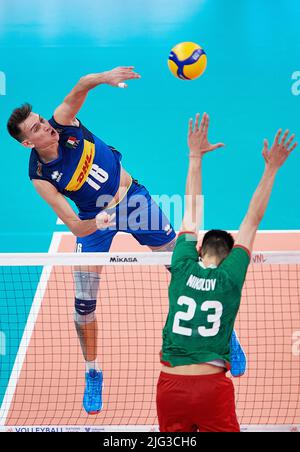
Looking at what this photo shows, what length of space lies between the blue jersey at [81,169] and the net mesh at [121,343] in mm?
801

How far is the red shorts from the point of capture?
5.70 meters

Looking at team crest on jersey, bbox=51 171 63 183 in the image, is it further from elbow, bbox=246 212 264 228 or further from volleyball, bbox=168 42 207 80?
elbow, bbox=246 212 264 228

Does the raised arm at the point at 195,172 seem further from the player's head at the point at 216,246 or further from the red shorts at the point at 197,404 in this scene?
the red shorts at the point at 197,404

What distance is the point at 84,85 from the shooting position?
798 cm

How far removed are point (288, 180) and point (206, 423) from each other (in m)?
7.36

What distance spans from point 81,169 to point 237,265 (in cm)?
303

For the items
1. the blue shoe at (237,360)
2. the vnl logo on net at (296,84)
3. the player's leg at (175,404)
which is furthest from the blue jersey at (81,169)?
the vnl logo on net at (296,84)

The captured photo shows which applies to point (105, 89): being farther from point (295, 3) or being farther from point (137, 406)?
point (137, 406)

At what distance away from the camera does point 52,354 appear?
8.98 metres

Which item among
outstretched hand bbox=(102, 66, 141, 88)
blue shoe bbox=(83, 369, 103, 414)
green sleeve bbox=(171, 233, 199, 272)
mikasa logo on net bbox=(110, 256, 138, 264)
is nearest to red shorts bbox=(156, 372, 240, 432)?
green sleeve bbox=(171, 233, 199, 272)

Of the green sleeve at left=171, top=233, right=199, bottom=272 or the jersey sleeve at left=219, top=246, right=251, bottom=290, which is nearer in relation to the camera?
the jersey sleeve at left=219, top=246, right=251, bottom=290

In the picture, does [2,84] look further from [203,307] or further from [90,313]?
[203,307]

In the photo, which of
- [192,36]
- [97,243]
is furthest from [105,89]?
[97,243]
